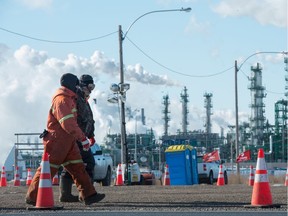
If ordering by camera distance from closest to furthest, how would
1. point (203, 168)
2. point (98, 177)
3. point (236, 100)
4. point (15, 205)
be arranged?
1. point (15, 205)
2. point (98, 177)
3. point (203, 168)
4. point (236, 100)

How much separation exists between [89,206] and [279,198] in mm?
3262

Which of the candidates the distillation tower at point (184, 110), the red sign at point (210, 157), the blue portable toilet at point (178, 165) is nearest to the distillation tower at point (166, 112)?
the distillation tower at point (184, 110)

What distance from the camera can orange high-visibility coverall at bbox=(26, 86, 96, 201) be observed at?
1212 cm

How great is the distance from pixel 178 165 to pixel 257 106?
7861 cm

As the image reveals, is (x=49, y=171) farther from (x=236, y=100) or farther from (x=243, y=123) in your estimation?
(x=243, y=123)

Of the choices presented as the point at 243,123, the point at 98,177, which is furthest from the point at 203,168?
the point at 243,123

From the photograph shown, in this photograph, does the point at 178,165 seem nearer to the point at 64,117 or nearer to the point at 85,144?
the point at 85,144

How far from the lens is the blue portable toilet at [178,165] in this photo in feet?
91.8

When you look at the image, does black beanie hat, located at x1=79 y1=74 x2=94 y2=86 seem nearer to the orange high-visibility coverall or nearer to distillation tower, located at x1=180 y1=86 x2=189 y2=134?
the orange high-visibility coverall

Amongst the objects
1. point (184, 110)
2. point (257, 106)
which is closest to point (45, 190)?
point (257, 106)

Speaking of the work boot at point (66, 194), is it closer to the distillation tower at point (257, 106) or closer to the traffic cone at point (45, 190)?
the traffic cone at point (45, 190)

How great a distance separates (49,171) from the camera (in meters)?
12.0

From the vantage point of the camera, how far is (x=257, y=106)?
10562 centimetres

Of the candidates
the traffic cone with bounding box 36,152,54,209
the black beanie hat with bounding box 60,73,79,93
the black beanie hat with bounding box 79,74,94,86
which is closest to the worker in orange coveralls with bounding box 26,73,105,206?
the black beanie hat with bounding box 60,73,79,93
